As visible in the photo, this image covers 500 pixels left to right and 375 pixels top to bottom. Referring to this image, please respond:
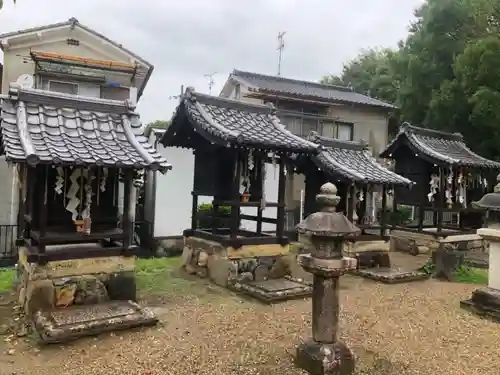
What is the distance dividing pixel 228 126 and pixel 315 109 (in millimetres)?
13495

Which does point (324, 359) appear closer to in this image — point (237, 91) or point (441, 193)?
point (441, 193)

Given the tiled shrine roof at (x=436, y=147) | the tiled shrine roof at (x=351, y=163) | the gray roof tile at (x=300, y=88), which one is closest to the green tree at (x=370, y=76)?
the gray roof tile at (x=300, y=88)

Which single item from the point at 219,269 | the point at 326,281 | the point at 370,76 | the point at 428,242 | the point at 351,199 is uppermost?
the point at 370,76

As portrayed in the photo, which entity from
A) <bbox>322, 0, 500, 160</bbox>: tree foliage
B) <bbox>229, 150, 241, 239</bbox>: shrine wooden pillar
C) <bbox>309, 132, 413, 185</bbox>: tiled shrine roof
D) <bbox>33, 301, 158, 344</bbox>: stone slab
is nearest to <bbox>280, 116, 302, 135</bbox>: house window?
<bbox>322, 0, 500, 160</bbox>: tree foliage

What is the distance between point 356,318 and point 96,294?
438 centimetres

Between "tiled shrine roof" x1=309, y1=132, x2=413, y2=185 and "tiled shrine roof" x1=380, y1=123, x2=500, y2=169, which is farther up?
"tiled shrine roof" x1=380, y1=123, x2=500, y2=169

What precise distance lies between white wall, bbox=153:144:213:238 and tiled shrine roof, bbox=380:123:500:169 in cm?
734

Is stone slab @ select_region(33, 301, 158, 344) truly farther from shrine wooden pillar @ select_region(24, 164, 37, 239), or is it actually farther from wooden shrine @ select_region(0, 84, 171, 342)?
shrine wooden pillar @ select_region(24, 164, 37, 239)

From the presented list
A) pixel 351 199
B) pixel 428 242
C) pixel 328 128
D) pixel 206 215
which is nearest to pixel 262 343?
pixel 351 199

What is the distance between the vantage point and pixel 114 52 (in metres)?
18.0

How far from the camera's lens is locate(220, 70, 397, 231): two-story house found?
2058 cm

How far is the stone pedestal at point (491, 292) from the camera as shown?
24.7 feet

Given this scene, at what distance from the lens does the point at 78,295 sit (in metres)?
6.91

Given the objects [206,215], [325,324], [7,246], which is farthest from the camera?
[206,215]
